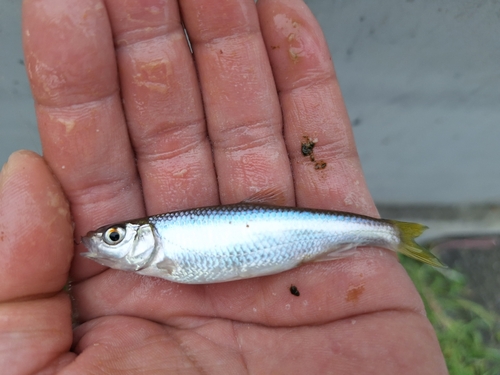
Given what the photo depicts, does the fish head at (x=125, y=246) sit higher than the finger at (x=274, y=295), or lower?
higher

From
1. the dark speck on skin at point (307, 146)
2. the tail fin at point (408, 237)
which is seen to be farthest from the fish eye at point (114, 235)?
the tail fin at point (408, 237)

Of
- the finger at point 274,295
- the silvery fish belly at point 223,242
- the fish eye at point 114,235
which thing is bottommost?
the finger at point 274,295

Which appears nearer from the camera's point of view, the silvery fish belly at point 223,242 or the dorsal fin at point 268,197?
the silvery fish belly at point 223,242

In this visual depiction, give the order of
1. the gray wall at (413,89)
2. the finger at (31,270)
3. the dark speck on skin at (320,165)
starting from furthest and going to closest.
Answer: the gray wall at (413,89) < the dark speck on skin at (320,165) < the finger at (31,270)

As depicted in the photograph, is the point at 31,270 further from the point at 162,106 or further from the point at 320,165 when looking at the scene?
the point at 320,165

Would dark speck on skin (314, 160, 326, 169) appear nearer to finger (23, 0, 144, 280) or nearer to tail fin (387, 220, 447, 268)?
tail fin (387, 220, 447, 268)

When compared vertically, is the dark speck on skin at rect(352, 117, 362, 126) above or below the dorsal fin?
above

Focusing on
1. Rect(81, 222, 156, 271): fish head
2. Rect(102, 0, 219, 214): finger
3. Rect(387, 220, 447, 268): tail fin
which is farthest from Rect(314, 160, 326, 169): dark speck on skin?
Rect(81, 222, 156, 271): fish head

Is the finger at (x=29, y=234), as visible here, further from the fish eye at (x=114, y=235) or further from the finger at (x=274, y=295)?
the finger at (x=274, y=295)

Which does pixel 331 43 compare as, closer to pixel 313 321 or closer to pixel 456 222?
pixel 313 321
